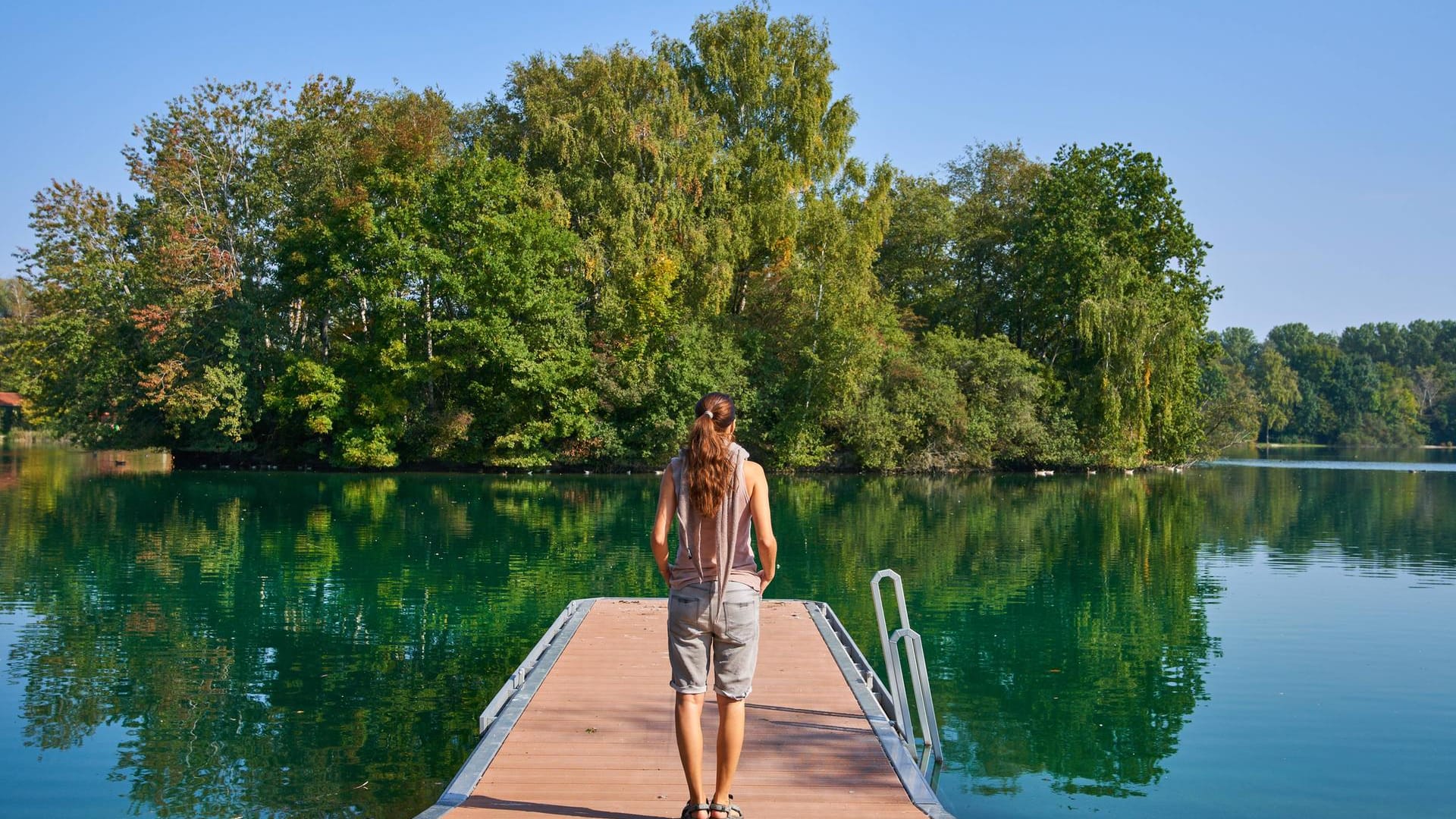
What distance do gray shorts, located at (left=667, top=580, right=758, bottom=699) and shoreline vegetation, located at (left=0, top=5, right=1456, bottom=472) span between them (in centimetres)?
3259

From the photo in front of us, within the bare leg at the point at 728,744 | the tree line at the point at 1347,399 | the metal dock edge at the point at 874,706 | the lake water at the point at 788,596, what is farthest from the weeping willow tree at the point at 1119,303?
the tree line at the point at 1347,399

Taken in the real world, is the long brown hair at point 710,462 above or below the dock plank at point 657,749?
above

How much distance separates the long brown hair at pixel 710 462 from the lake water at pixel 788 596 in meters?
3.12

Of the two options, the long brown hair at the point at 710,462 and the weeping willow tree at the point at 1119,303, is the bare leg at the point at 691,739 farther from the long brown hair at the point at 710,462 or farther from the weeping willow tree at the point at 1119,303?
the weeping willow tree at the point at 1119,303

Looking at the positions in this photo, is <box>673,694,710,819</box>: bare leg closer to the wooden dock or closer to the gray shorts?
the gray shorts

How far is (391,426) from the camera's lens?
38250 mm

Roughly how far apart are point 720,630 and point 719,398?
1.00 meters

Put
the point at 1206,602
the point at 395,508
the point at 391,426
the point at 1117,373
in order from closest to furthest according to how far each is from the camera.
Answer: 1. the point at 1206,602
2. the point at 395,508
3. the point at 391,426
4. the point at 1117,373

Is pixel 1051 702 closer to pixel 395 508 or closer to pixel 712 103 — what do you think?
pixel 395 508

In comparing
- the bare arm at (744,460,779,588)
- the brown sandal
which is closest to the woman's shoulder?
the bare arm at (744,460,779,588)

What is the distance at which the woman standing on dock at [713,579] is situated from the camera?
4.81 metres

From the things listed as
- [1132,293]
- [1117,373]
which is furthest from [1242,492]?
[1132,293]

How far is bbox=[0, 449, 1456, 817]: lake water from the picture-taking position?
7.22m

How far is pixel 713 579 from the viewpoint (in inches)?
190
